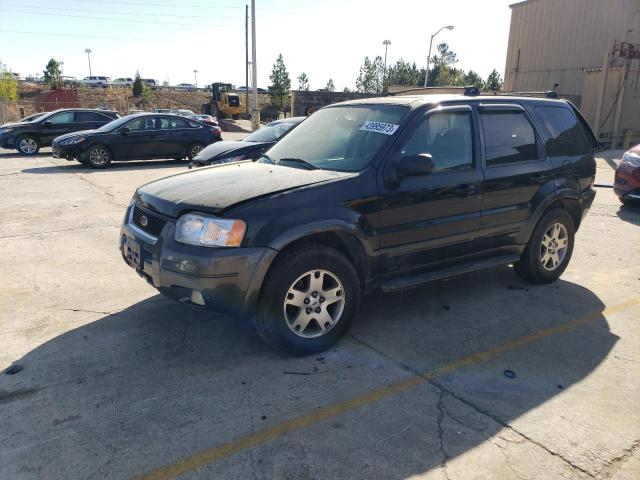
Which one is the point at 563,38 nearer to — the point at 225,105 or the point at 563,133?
the point at 563,133

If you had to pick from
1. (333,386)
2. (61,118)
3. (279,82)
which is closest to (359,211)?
(333,386)

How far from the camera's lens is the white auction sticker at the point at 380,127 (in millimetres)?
4047

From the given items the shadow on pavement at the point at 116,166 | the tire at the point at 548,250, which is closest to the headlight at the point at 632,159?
the tire at the point at 548,250

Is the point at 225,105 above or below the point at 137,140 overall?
above

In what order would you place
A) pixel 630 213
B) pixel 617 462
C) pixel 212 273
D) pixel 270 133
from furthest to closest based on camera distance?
pixel 270 133 < pixel 630 213 < pixel 212 273 < pixel 617 462

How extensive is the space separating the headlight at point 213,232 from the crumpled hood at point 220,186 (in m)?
0.08

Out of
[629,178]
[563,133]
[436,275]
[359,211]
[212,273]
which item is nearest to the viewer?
[212,273]

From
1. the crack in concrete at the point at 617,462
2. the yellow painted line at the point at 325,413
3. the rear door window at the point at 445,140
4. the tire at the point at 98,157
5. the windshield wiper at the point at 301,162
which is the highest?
the rear door window at the point at 445,140

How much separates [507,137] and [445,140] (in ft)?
2.59

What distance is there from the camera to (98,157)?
13.9 metres

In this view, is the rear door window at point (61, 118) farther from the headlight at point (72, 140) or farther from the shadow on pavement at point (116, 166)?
the headlight at point (72, 140)

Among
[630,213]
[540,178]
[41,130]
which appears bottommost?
[630,213]

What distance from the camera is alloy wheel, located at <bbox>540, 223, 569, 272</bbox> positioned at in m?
5.18

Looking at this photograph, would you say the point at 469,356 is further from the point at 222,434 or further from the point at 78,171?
the point at 78,171
